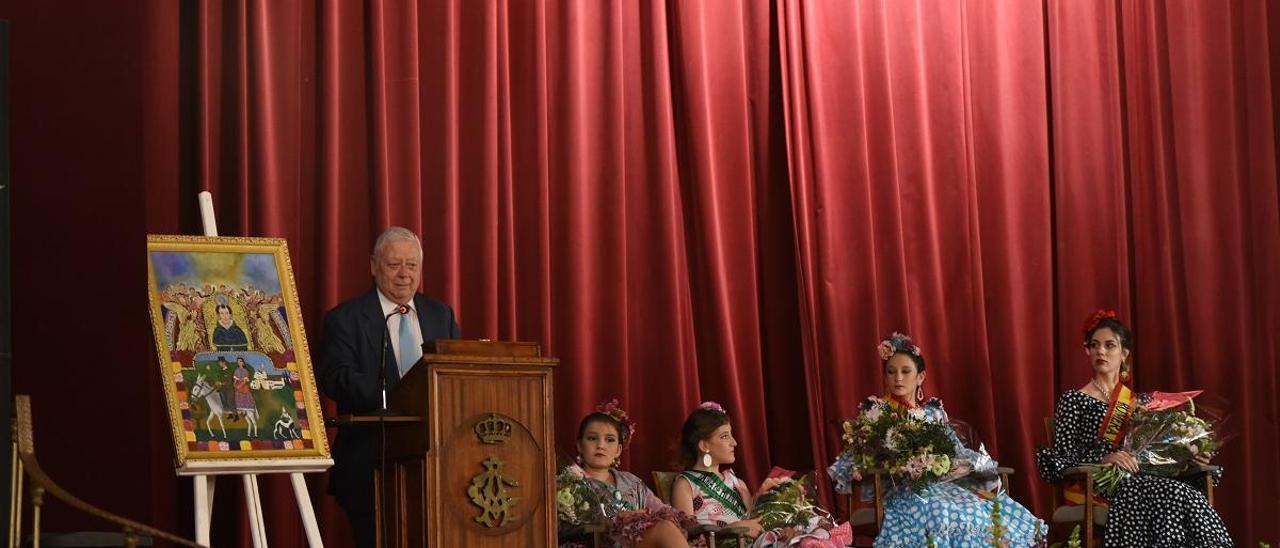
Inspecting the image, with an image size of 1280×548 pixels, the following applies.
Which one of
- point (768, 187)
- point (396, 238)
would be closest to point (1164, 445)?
point (768, 187)

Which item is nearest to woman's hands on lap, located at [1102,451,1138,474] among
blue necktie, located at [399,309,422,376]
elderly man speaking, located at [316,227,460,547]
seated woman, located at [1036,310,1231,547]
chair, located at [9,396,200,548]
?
seated woman, located at [1036,310,1231,547]

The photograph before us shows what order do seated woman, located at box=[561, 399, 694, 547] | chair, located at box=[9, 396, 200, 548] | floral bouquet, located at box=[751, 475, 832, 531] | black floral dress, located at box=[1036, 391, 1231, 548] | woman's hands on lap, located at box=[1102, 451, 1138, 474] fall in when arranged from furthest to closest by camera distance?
woman's hands on lap, located at box=[1102, 451, 1138, 474]
black floral dress, located at box=[1036, 391, 1231, 548]
floral bouquet, located at box=[751, 475, 832, 531]
seated woman, located at box=[561, 399, 694, 547]
chair, located at box=[9, 396, 200, 548]

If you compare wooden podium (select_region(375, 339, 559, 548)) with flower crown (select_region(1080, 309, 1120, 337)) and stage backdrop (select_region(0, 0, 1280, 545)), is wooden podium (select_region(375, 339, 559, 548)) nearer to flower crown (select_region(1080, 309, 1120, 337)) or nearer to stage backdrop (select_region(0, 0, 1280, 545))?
stage backdrop (select_region(0, 0, 1280, 545))

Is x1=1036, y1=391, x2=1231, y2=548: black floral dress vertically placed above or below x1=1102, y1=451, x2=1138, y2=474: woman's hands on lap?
below

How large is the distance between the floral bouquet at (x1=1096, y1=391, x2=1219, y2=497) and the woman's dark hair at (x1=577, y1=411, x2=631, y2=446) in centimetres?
175

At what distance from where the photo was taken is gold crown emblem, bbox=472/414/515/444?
4.26m

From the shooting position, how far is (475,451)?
4246 mm

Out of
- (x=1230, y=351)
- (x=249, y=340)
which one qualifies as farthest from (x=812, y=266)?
(x=249, y=340)

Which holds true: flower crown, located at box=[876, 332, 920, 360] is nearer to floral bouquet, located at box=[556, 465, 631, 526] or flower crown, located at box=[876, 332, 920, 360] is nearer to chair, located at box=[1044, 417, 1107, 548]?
chair, located at box=[1044, 417, 1107, 548]

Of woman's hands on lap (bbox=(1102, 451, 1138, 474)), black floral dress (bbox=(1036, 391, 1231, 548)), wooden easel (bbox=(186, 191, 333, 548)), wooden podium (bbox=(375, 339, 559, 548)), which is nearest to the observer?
wooden podium (bbox=(375, 339, 559, 548))

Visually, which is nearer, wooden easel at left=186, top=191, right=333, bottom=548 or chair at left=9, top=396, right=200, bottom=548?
chair at left=9, top=396, right=200, bottom=548

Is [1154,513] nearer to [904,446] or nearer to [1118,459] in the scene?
[1118,459]

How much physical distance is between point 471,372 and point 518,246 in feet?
7.75

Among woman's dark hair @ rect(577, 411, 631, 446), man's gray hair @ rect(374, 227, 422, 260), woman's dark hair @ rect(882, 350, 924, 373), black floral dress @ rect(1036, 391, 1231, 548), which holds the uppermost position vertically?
man's gray hair @ rect(374, 227, 422, 260)
